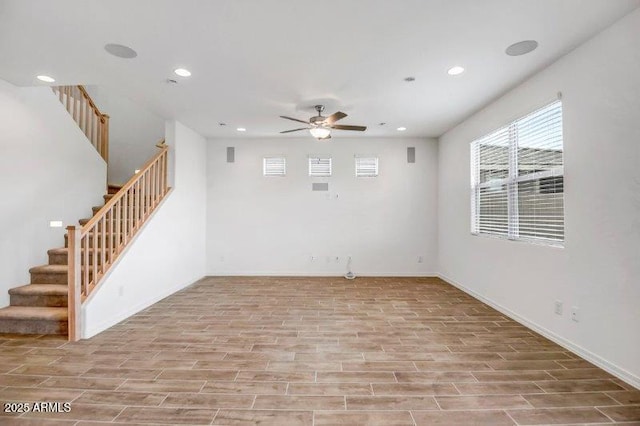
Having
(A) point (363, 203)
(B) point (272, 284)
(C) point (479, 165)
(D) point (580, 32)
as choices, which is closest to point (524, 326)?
(C) point (479, 165)

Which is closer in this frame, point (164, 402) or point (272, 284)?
point (164, 402)

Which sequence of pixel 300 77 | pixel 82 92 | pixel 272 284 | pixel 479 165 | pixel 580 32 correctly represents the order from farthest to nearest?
pixel 272 284 → pixel 82 92 → pixel 479 165 → pixel 300 77 → pixel 580 32

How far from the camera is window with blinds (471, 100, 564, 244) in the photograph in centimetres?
320

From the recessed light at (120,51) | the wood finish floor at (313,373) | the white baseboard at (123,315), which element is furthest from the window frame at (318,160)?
the recessed light at (120,51)

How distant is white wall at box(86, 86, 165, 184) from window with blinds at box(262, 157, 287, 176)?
8.40 feet

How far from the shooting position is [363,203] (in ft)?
21.0

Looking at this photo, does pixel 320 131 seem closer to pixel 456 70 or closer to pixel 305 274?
pixel 456 70

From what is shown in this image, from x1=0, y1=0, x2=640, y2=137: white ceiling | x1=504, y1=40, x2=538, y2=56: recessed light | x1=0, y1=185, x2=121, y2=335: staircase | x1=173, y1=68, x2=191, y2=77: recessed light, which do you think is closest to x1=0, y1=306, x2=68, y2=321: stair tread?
x1=0, y1=185, x2=121, y2=335: staircase

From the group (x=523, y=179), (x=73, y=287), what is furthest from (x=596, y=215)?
(x=73, y=287)

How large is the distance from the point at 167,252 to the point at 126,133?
11.5 ft

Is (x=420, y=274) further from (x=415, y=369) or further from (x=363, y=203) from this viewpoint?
(x=415, y=369)

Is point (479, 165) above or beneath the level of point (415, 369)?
above

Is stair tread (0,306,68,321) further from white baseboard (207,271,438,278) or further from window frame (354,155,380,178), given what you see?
window frame (354,155,380,178)

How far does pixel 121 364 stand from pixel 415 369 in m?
→ 2.65
